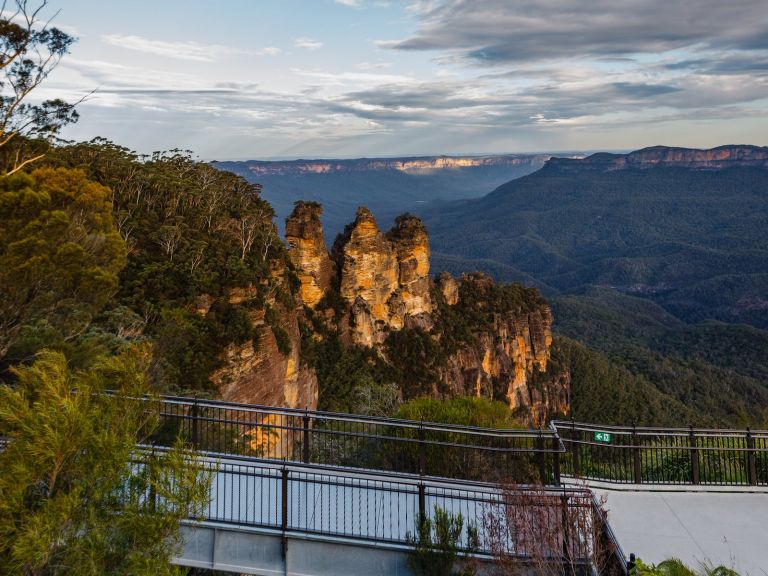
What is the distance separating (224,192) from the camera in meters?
52.2

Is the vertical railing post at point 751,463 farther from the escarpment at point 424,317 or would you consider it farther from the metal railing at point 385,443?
the escarpment at point 424,317

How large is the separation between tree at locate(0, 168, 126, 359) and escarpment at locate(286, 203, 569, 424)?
38400 millimetres

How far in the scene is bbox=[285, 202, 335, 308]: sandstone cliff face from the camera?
2212 inches

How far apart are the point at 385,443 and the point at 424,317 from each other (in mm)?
57007

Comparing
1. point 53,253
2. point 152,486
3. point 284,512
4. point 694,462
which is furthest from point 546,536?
point 53,253

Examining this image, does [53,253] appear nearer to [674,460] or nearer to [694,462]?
[694,462]

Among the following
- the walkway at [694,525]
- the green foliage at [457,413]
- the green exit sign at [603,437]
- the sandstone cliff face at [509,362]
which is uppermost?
the green exit sign at [603,437]

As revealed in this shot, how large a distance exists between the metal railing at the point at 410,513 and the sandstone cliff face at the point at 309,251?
44.2 meters

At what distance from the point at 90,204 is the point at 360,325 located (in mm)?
46508

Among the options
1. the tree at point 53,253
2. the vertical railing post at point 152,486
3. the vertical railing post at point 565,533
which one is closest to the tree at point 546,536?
the vertical railing post at point 565,533

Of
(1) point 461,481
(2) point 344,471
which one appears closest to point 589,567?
(1) point 461,481

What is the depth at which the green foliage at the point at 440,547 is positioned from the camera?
10156mm

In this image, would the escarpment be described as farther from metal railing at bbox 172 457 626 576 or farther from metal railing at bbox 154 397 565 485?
metal railing at bbox 172 457 626 576

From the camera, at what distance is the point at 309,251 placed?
190 feet
